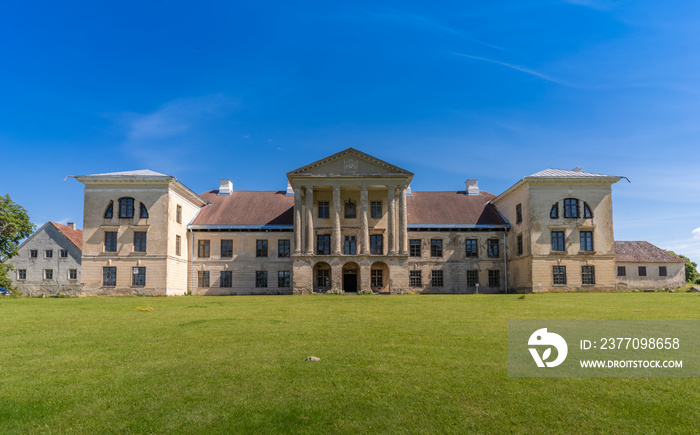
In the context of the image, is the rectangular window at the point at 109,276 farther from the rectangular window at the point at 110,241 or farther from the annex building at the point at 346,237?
the rectangular window at the point at 110,241

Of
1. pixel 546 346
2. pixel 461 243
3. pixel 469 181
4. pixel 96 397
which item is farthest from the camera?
pixel 469 181

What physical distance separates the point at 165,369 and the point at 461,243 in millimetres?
40938

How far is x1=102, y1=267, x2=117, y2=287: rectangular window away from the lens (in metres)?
41.2

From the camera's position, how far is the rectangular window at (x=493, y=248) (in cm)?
4725

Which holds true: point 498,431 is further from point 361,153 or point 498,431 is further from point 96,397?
point 361,153

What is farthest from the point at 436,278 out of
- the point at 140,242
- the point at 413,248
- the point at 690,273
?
the point at 690,273

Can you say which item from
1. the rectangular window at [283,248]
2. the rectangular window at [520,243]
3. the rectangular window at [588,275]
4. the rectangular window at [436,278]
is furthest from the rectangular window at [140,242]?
the rectangular window at [588,275]

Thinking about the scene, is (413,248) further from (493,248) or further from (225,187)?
(225,187)

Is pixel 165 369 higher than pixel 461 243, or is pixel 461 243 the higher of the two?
pixel 461 243

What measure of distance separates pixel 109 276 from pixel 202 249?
8.66 metres

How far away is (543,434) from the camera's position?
6059 millimetres

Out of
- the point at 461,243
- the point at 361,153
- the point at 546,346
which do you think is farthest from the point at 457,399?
the point at 461,243

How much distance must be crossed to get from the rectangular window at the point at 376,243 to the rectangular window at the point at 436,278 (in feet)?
19.5

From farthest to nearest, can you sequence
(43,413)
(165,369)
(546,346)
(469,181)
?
(469,181) → (546,346) → (165,369) → (43,413)
